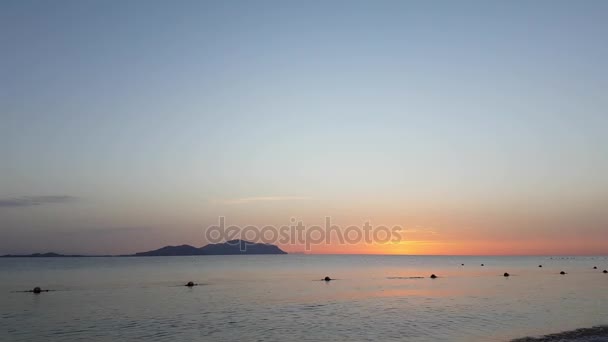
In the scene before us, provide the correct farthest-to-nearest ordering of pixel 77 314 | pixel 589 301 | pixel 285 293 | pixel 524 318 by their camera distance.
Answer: pixel 285 293, pixel 589 301, pixel 77 314, pixel 524 318

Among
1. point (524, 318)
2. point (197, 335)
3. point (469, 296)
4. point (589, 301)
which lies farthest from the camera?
point (469, 296)

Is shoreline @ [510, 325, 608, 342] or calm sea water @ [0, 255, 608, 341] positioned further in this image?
calm sea water @ [0, 255, 608, 341]

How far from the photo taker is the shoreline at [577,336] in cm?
3172

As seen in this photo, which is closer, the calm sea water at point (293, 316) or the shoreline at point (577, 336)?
the shoreline at point (577, 336)

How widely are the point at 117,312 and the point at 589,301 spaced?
5294 centimetres

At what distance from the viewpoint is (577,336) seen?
109 ft

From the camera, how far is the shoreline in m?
31.7

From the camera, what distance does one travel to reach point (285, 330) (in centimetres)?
3659

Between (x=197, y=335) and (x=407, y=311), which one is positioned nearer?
(x=197, y=335)

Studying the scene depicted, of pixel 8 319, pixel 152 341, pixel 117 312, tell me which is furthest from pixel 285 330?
pixel 8 319

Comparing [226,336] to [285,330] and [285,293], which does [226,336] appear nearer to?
[285,330]

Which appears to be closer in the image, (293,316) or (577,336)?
(577,336)

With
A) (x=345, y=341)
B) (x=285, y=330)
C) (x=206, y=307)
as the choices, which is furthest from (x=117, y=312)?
(x=345, y=341)

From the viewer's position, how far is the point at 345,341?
32344mm
